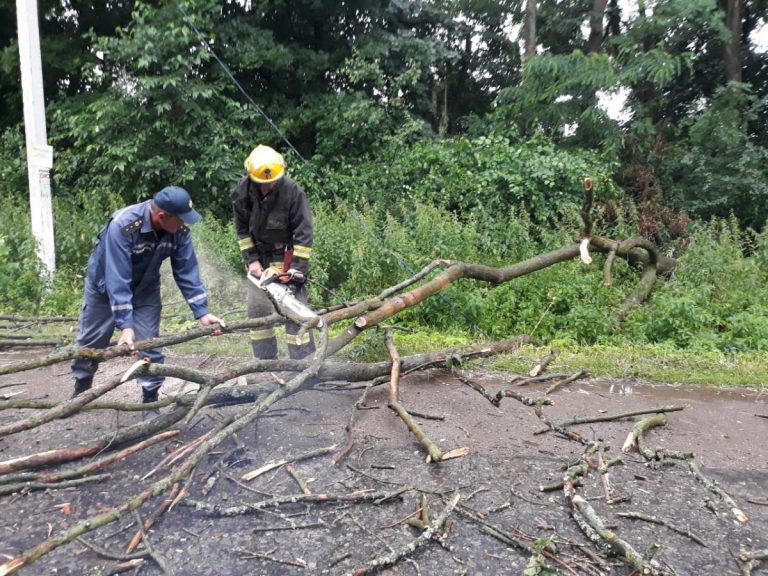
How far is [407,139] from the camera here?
10.9m

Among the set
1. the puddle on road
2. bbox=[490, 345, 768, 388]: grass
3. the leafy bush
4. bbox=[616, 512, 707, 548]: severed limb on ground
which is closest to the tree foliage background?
the leafy bush

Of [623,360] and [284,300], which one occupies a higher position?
[284,300]

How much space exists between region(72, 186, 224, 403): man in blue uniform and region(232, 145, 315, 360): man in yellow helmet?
2.14 ft

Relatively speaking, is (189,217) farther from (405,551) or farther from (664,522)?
(664,522)

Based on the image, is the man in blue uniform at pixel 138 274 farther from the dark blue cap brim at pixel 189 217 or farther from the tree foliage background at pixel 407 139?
the tree foliage background at pixel 407 139

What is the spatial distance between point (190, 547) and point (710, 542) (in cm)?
220

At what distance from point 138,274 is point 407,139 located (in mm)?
7981

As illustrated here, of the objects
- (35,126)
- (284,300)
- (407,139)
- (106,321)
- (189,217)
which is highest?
(407,139)

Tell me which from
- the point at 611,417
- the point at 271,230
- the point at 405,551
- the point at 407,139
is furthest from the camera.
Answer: the point at 407,139

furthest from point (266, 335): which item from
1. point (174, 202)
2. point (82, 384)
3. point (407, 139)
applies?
point (407, 139)

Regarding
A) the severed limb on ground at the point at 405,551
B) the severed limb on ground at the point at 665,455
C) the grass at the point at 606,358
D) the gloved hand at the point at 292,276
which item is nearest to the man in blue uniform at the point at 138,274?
the gloved hand at the point at 292,276

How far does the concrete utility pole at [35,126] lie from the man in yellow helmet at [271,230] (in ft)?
12.5

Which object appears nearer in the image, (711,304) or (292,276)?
(292,276)

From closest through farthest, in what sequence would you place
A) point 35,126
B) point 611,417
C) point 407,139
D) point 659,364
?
1. point 611,417
2. point 659,364
3. point 35,126
4. point 407,139
